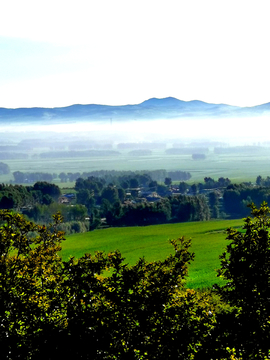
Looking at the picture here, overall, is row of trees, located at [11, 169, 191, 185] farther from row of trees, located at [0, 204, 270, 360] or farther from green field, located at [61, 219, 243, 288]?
row of trees, located at [0, 204, 270, 360]

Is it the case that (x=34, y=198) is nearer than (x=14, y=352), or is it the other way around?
(x=14, y=352)

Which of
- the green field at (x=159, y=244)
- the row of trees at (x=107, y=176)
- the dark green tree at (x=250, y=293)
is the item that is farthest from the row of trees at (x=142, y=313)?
the row of trees at (x=107, y=176)

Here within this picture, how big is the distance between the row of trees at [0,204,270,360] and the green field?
39.5 ft

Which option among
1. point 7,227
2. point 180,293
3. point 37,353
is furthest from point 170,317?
point 7,227

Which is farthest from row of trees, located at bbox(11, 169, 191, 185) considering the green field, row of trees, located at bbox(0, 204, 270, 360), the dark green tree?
the dark green tree

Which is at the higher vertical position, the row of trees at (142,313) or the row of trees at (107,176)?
the row of trees at (142,313)

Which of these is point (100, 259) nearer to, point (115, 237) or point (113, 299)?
point (113, 299)

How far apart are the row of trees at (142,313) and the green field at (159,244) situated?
39.5 ft

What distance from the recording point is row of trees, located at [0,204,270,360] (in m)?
10.4

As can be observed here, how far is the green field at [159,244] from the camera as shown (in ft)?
90.9

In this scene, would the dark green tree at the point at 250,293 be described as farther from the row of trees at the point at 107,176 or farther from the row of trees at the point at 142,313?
the row of trees at the point at 107,176

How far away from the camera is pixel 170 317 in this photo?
10.8m

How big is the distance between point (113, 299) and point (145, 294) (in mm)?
705

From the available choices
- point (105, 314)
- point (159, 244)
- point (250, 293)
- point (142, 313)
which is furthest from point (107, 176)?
point (250, 293)
